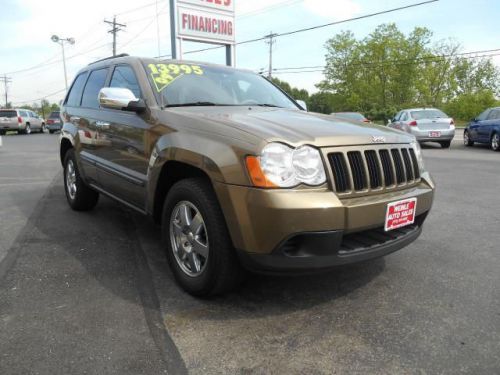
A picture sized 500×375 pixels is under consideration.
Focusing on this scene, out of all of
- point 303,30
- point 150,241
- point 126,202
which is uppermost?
point 303,30

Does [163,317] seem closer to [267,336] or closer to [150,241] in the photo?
[267,336]

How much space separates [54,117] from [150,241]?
29.4 meters

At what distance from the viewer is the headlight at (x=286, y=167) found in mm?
2271

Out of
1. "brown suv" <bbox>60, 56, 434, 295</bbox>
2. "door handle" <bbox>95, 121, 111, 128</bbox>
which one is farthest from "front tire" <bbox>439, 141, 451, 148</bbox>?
"door handle" <bbox>95, 121, 111, 128</bbox>

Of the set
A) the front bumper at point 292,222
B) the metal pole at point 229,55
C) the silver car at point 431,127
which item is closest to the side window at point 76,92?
the front bumper at point 292,222

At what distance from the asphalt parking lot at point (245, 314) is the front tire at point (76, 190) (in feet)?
2.94

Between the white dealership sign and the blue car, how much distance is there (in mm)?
9221

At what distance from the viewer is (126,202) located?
3.75 metres

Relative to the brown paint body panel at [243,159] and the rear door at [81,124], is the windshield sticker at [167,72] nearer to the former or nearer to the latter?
the brown paint body panel at [243,159]

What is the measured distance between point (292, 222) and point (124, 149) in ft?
6.48

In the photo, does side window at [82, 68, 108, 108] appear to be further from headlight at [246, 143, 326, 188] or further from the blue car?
the blue car

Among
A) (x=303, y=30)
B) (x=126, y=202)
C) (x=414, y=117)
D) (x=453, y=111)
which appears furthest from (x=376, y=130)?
(x=453, y=111)

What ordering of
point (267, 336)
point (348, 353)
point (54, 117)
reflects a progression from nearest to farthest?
1. point (348, 353)
2. point (267, 336)
3. point (54, 117)

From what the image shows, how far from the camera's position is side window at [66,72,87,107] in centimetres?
494
